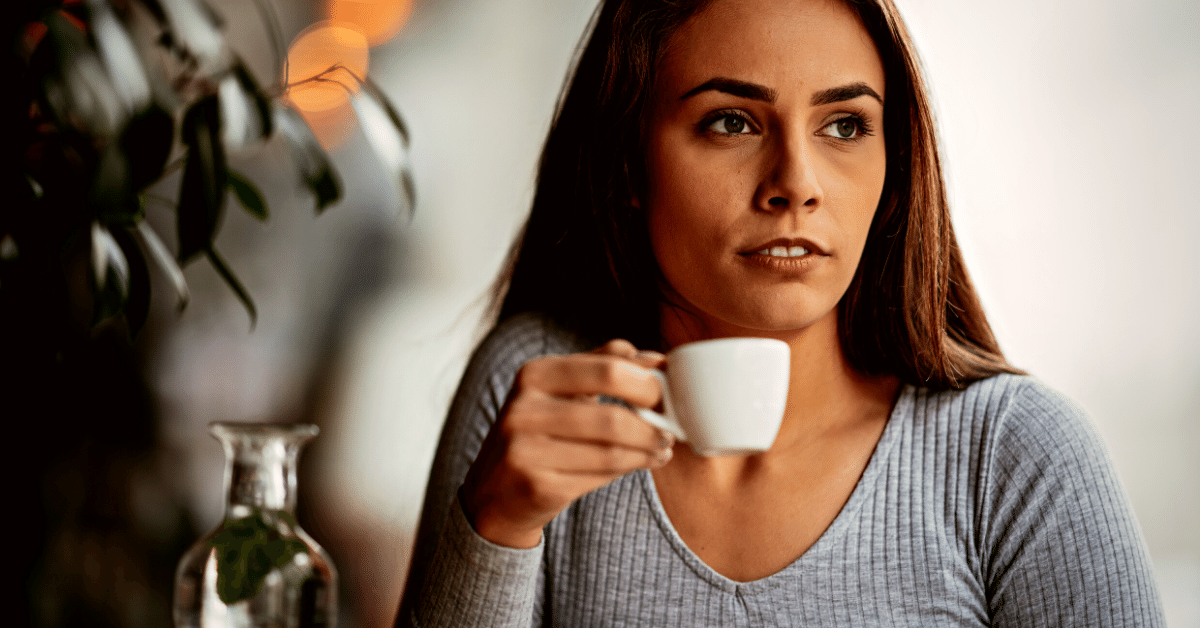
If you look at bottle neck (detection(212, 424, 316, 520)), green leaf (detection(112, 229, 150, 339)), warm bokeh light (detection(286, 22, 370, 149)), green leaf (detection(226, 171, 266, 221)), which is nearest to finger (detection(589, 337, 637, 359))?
bottle neck (detection(212, 424, 316, 520))

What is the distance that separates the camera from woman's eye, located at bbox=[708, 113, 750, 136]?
3.57 feet

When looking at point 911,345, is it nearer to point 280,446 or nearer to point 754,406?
point 754,406

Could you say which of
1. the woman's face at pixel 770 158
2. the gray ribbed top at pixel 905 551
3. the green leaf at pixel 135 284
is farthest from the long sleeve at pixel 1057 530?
the green leaf at pixel 135 284

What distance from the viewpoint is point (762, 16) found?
1.07 metres

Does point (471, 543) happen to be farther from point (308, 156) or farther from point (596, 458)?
point (308, 156)

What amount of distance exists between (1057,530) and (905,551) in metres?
0.17

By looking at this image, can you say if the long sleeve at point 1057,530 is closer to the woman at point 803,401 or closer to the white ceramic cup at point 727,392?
the woman at point 803,401

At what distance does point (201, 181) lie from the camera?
93 centimetres

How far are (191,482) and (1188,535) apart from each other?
240 centimetres

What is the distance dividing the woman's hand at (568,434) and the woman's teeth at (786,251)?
0.31 metres

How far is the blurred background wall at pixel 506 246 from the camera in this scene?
6.13ft

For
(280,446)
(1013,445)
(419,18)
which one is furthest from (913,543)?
(419,18)

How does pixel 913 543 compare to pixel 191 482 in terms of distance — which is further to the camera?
pixel 191 482

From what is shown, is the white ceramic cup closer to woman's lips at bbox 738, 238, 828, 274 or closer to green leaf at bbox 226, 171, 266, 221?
woman's lips at bbox 738, 238, 828, 274
